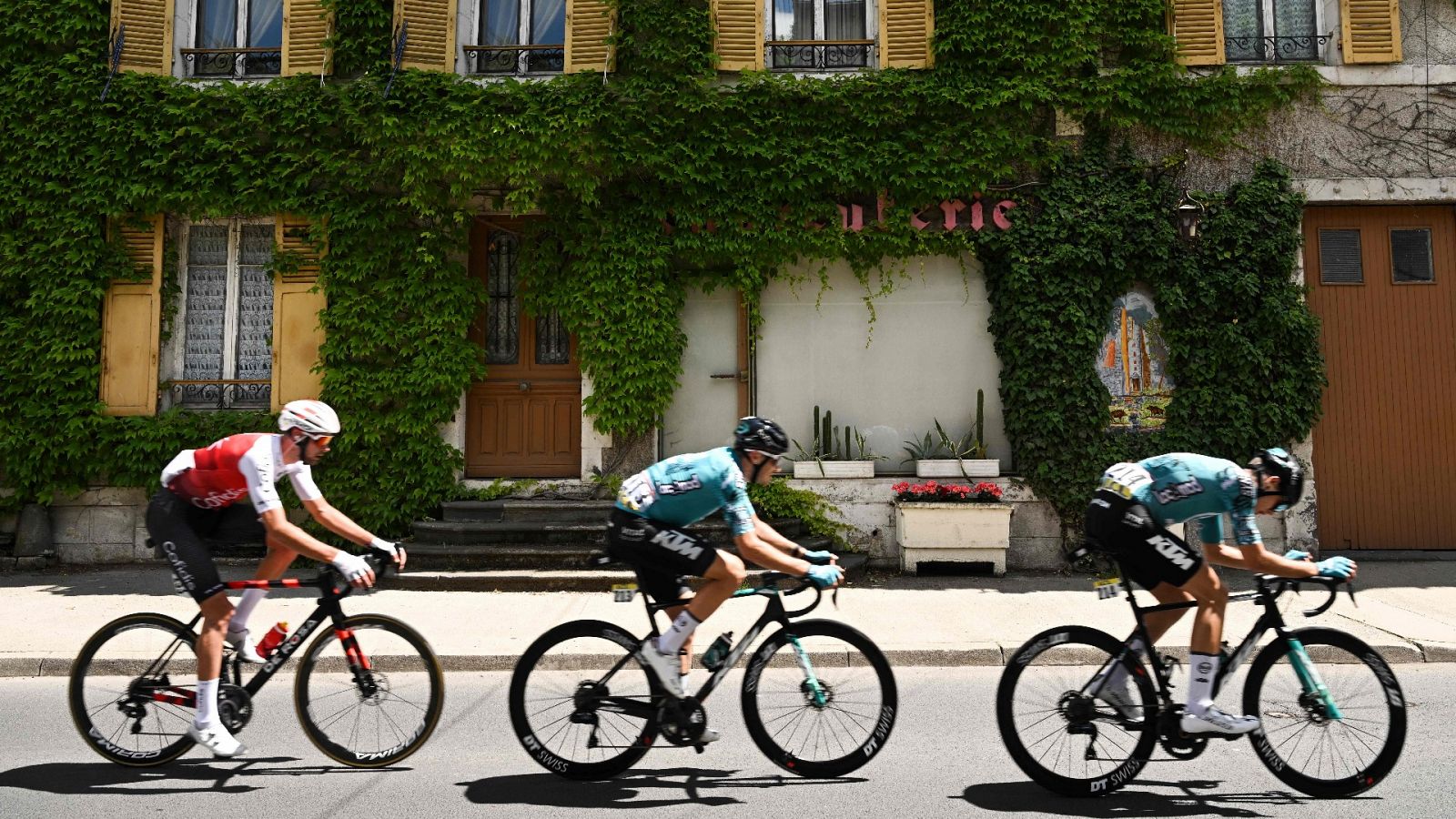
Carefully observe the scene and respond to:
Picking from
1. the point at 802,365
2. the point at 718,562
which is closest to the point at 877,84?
the point at 802,365

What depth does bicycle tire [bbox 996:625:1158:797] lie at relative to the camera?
13.8ft

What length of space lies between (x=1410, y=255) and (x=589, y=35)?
9.76m

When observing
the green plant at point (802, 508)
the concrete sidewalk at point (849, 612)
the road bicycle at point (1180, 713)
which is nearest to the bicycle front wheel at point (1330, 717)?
the road bicycle at point (1180, 713)

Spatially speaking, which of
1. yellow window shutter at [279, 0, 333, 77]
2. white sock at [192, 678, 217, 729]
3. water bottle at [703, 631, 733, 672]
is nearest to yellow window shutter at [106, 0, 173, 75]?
yellow window shutter at [279, 0, 333, 77]

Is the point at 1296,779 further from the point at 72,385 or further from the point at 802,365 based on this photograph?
the point at 72,385

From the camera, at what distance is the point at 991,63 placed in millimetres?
10938

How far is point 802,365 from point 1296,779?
7.67m

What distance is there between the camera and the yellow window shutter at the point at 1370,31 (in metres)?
11.0

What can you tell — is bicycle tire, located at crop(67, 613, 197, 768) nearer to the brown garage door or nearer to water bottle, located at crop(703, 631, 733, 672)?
water bottle, located at crop(703, 631, 733, 672)

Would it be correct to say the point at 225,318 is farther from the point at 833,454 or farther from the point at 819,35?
the point at 819,35

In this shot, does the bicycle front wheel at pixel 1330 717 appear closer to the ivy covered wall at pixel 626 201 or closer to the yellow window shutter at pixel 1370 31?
the ivy covered wall at pixel 626 201

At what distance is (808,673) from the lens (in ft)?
14.1

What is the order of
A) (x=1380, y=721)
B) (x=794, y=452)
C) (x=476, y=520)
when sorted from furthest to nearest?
(x=794, y=452), (x=476, y=520), (x=1380, y=721)

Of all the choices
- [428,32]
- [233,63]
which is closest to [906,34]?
[428,32]
